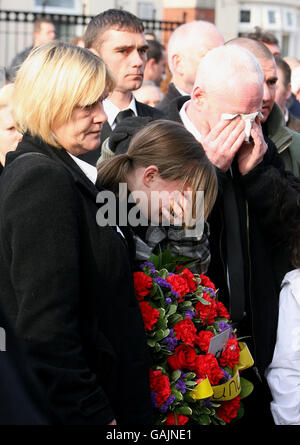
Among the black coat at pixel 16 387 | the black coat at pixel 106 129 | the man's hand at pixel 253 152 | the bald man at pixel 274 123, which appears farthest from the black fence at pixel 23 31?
the black coat at pixel 16 387

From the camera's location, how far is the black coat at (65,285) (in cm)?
228

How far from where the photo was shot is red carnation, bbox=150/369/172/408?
261cm

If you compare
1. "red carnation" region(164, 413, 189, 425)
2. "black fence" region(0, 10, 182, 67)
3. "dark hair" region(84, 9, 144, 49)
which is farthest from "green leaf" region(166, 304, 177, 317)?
"black fence" region(0, 10, 182, 67)

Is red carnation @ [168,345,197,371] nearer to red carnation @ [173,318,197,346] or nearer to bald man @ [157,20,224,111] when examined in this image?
red carnation @ [173,318,197,346]

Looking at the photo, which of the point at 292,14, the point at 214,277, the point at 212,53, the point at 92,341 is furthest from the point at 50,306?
the point at 292,14

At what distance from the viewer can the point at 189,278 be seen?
2906 millimetres

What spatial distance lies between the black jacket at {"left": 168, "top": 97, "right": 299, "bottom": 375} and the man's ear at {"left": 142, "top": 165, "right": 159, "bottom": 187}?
0.55 meters

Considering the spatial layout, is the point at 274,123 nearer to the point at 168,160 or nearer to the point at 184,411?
the point at 168,160

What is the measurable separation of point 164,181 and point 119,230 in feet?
1.24

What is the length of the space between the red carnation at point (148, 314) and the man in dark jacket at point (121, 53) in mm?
2037

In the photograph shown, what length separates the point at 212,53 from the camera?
3.58 m

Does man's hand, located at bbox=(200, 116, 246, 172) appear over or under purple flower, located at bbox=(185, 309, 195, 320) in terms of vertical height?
over
